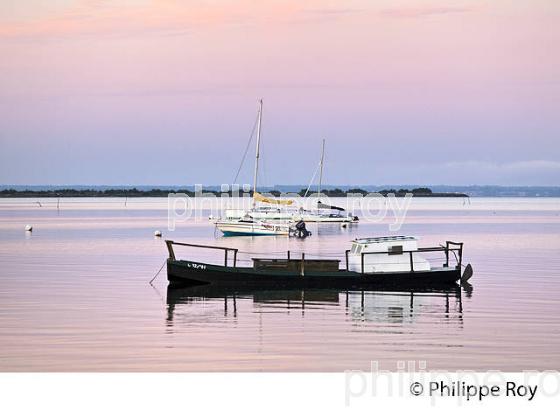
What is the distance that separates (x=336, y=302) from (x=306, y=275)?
70.6 inches

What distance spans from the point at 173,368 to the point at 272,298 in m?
8.19

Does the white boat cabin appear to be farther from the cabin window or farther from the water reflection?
the water reflection

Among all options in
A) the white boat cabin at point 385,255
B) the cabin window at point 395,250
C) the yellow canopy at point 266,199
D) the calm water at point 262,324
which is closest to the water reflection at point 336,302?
the calm water at point 262,324

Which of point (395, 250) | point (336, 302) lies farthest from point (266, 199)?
point (336, 302)

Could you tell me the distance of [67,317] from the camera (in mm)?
17031

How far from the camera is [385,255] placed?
2192 cm

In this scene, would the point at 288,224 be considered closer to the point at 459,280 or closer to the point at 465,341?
the point at 459,280

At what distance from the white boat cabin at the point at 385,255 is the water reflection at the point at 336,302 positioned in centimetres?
67

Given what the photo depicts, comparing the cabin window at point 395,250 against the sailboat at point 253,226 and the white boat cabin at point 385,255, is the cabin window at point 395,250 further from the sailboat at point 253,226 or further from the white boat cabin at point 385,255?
the sailboat at point 253,226

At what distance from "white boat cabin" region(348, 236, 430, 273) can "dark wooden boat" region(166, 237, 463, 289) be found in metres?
0.03

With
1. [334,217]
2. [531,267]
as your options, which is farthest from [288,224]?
[531,267]

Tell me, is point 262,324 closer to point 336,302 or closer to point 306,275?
point 336,302

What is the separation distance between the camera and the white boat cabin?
21688 mm

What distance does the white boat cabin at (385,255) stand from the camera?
2169cm
